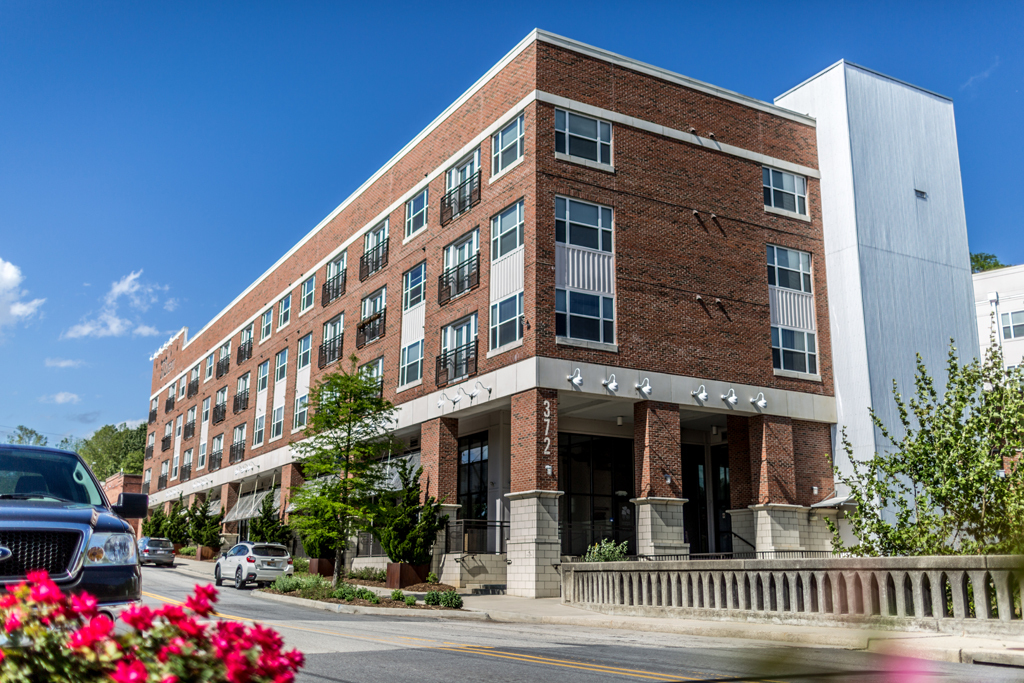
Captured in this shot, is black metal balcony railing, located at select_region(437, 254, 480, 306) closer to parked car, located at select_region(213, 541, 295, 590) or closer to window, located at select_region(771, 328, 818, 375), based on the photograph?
parked car, located at select_region(213, 541, 295, 590)

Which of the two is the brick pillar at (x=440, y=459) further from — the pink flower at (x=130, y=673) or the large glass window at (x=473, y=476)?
the pink flower at (x=130, y=673)

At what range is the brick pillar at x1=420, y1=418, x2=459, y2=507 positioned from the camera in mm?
33062

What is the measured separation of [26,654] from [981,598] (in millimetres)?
12455

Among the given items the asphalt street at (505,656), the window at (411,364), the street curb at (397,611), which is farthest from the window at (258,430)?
the asphalt street at (505,656)

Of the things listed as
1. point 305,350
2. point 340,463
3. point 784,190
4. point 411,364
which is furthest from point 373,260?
point 784,190

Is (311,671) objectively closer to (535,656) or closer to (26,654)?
(535,656)

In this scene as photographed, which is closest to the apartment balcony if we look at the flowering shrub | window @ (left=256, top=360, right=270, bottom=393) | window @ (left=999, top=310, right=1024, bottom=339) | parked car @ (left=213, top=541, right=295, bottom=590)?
window @ (left=256, top=360, right=270, bottom=393)

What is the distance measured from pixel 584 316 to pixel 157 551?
26185 millimetres

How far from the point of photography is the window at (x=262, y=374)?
54.8m

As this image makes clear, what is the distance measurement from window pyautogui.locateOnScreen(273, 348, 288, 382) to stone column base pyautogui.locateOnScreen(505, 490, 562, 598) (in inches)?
1043

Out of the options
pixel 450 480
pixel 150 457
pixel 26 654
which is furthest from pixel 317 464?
Answer: pixel 150 457

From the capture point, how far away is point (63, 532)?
21.6 ft

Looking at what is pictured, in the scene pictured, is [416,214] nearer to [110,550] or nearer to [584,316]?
[584,316]

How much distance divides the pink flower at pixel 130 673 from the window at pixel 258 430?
5220 centimetres
